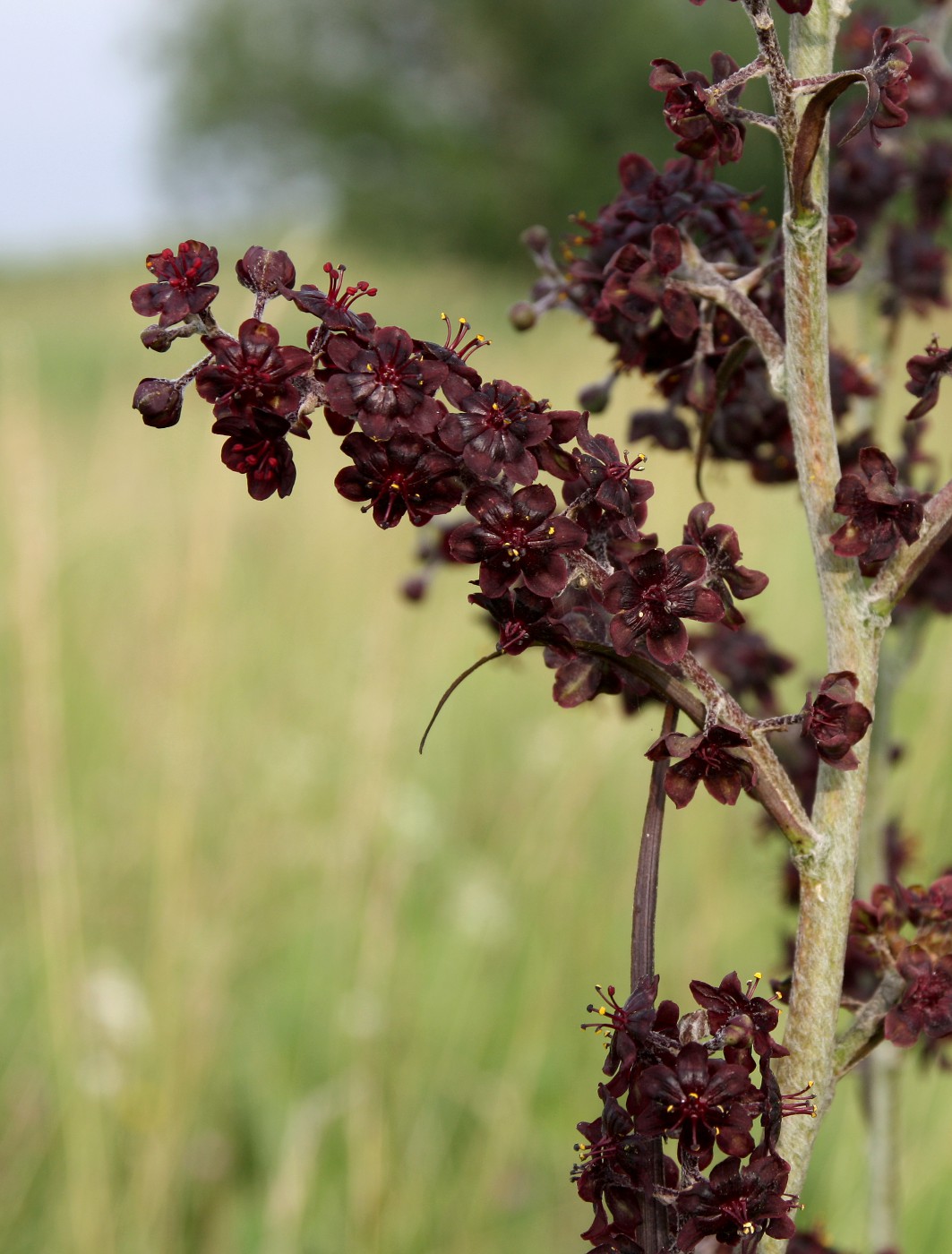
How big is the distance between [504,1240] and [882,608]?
8.99 feet

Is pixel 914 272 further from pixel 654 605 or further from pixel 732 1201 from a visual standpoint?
pixel 732 1201

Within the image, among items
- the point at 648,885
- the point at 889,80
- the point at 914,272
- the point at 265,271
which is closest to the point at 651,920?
the point at 648,885

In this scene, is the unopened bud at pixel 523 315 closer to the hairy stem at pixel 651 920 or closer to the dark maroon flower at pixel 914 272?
the hairy stem at pixel 651 920

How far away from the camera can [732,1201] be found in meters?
0.78

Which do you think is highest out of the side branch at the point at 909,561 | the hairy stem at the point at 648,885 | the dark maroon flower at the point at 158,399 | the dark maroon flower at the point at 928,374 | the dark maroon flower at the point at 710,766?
the dark maroon flower at the point at 928,374

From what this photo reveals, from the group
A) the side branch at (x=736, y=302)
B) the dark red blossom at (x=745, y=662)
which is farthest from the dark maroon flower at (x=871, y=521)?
the dark red blossom at (x=745, y=662)

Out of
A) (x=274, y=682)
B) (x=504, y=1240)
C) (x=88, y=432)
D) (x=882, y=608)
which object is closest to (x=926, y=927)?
(x=882, y=608)

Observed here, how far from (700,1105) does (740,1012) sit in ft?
0.25

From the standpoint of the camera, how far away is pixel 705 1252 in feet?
2.97

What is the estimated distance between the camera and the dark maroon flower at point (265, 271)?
831 millimetres

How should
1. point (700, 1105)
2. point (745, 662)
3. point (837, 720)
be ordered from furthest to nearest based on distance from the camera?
1. point (745, 662)
2. point (837, 720)
3. point (700, 1105)

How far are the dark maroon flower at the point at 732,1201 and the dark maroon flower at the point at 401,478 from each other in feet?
1.48

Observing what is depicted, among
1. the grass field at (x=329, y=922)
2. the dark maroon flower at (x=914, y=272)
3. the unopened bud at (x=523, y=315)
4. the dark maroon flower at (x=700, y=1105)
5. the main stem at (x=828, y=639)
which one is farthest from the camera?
the grass field at (x=329, y=922)

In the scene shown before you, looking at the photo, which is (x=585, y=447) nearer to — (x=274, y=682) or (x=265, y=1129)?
(x=265, y=1129)
